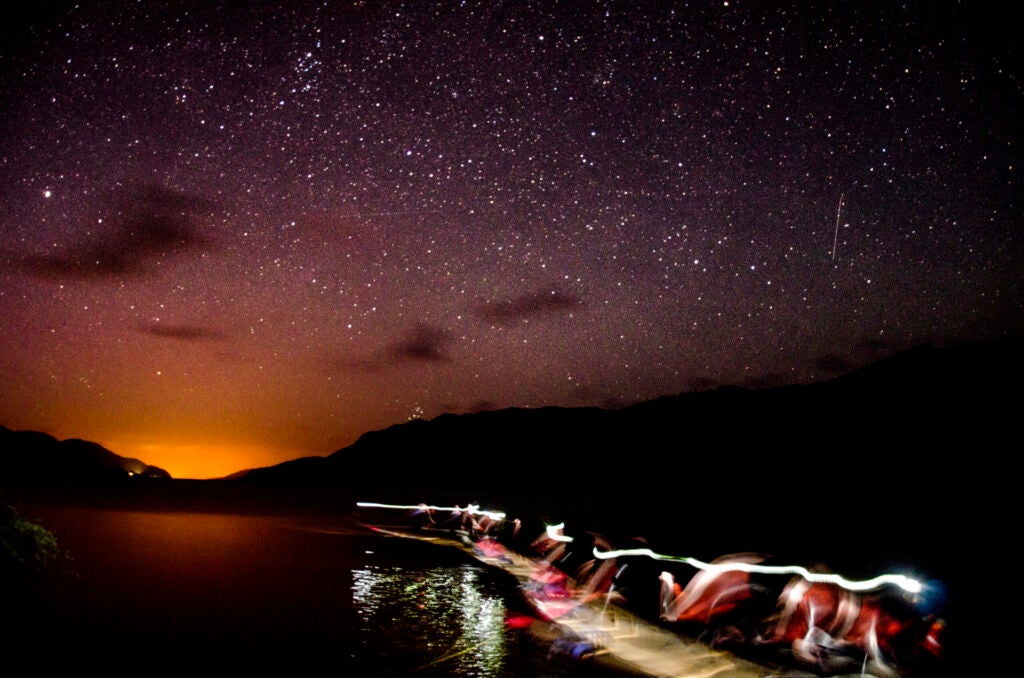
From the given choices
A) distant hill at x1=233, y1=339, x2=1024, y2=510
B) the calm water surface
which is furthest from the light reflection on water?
distant hill at x1=233, y1=339, x2=1024, y2=510

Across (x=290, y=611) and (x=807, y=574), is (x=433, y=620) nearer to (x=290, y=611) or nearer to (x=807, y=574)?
(x=290, y=611)

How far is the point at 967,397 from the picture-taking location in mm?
98812

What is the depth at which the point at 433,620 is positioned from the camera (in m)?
10.4

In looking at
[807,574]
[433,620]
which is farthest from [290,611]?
[807,574]

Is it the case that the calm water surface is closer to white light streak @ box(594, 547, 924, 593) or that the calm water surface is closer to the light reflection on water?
the light reflection on water

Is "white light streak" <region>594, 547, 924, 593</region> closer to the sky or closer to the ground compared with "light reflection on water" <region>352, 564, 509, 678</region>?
closer to the sky

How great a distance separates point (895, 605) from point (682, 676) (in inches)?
96.5

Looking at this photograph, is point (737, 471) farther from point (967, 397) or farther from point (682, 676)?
point (682, 676)

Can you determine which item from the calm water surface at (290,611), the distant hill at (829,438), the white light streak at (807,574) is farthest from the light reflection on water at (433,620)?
the distant hill at (829,438)

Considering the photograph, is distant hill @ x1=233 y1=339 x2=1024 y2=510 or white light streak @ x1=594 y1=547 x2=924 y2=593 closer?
white light streak @ x1=594 y1=547 x2=924 y2=593

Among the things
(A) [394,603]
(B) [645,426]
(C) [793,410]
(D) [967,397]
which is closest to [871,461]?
(D) [967,397]

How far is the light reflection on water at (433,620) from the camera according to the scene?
816cm

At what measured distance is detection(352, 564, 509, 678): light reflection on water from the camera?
816 centimetres

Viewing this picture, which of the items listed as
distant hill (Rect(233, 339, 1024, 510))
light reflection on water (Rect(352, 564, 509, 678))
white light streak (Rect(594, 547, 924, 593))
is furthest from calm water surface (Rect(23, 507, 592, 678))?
distant hill (Rect(233, 339, 1024, 510))
